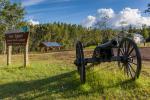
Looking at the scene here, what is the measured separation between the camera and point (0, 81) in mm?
12812

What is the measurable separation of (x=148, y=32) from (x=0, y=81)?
8917cm

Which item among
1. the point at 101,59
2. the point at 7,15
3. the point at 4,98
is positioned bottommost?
the point at 4,98

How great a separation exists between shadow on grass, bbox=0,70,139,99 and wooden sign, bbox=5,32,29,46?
433cm

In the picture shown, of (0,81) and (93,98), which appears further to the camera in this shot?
(0,81)

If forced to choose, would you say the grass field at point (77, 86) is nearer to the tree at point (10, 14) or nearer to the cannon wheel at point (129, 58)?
the cannon wheel at point (129, 58)

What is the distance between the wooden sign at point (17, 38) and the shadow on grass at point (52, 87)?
4.33 m

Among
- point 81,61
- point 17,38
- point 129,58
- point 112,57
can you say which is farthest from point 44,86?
point 17,38

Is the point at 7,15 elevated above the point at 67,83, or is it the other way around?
the point at 7,15

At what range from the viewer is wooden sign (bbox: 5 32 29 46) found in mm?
16500

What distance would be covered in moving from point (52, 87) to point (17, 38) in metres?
6.40

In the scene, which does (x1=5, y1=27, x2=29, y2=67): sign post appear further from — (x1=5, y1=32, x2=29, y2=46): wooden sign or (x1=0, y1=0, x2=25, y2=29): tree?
(x1=0, y1=0, x2=25, y2=29): tree

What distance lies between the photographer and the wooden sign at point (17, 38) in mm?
16500

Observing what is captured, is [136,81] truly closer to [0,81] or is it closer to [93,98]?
[93,98]

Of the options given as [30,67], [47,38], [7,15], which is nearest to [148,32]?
[47,38]
